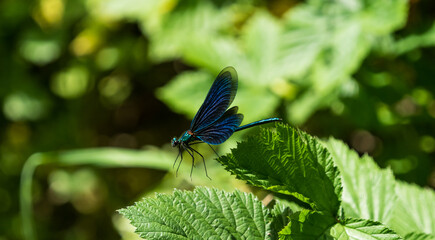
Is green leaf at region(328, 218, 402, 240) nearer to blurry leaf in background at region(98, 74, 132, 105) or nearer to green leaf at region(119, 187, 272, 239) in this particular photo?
green leaf at region(119, 187, 272, 239)

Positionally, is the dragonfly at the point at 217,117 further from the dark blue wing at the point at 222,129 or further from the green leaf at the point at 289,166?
the green leaf at the point at 289,166

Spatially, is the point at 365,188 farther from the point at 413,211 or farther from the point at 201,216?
the point at 201,216

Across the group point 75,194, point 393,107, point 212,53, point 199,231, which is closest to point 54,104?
point 75,194

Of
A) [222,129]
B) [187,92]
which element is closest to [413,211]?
[222,129]

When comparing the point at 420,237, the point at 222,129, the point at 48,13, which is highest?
the point at 48,13

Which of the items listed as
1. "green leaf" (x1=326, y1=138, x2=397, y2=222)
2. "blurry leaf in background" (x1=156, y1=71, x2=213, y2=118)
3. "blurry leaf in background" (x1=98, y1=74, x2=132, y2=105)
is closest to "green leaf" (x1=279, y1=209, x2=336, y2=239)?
"green leaf" (x1=326, y1=138, x2=397, y2=222)

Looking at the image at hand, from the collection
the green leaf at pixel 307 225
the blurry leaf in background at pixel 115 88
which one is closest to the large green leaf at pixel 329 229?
the green leaf at pixel 307 225

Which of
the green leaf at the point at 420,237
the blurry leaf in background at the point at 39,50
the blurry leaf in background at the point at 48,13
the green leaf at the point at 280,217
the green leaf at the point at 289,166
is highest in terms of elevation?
the blurry leaf in background at the point at 48,13

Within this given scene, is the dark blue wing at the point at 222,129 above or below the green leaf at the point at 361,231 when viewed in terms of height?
above
